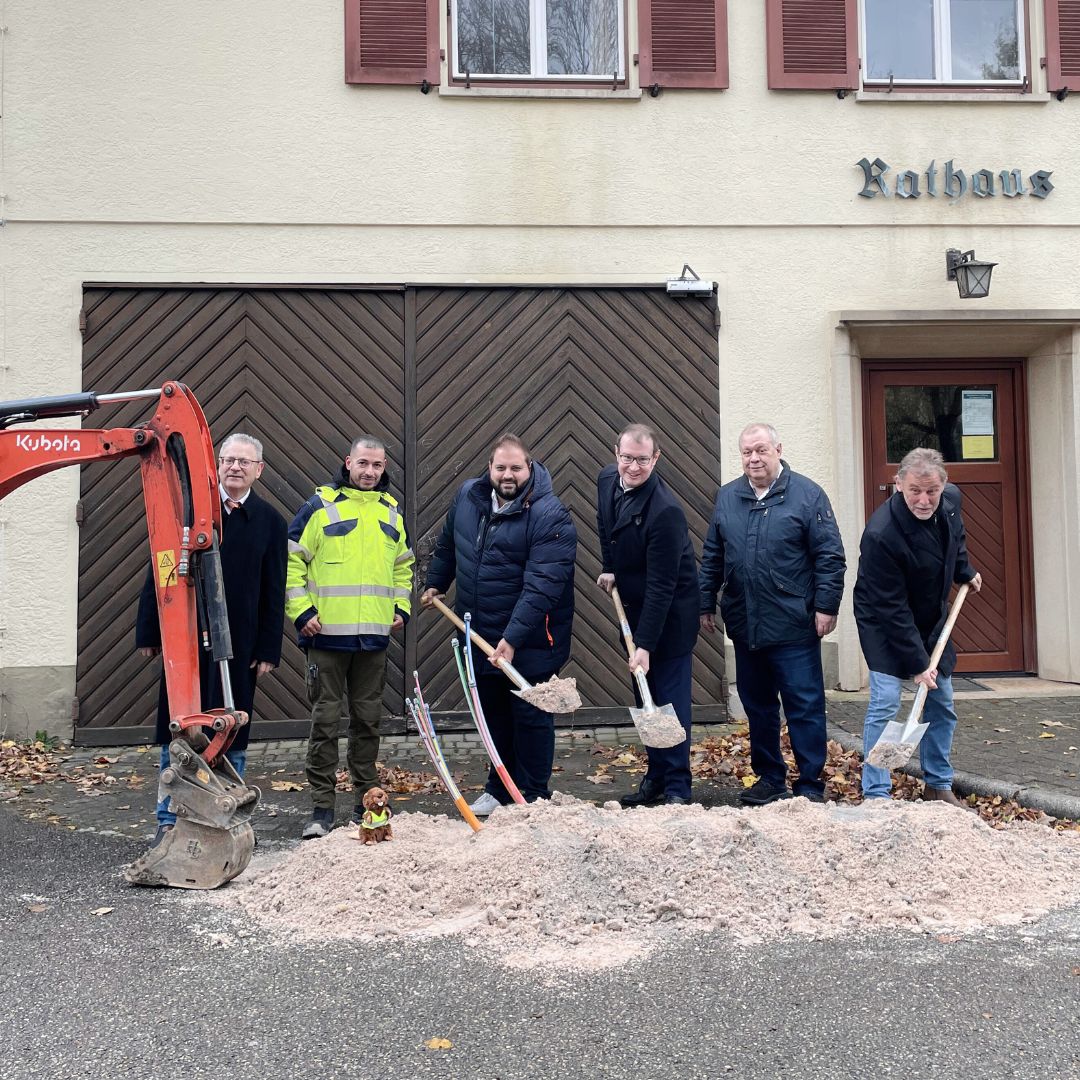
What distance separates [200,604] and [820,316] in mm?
5704

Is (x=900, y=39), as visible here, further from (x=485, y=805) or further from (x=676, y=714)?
(x=485, y=805)


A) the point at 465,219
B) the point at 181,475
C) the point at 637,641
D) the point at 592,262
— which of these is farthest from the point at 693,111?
the point at 181,475

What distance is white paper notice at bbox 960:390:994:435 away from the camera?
9328 mm

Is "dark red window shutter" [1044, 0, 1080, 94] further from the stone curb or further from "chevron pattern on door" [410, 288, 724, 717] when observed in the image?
the stone curb

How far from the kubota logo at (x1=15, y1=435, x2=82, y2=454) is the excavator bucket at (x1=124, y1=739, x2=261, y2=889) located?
4.60 ft

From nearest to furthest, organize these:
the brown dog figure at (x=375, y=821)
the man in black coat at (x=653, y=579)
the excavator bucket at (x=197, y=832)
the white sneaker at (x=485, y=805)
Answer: the excavator bucket at (x=197, y=832) → the brown dog figure at (x=375, y=821) → the white sneaker at (x=485, y=805) → the man in black coat at (x=653, y=579)

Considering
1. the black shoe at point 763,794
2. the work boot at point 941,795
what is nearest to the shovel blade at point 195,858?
the black shoe at point 763,794

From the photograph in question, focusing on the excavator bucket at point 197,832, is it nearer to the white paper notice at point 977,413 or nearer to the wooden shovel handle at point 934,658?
the wooden shovel handle at point 934,658

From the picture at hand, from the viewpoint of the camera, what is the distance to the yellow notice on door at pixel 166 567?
4844 millimetres

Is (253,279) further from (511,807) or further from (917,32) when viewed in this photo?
(917,32)

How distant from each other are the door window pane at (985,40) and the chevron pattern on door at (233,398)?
5127mm

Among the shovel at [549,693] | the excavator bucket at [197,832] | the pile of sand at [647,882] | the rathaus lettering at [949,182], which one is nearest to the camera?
the pile of sand at [647,882]

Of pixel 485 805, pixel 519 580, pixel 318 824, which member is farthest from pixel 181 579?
pixel 485 805

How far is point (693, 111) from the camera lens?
8617 millimetres
